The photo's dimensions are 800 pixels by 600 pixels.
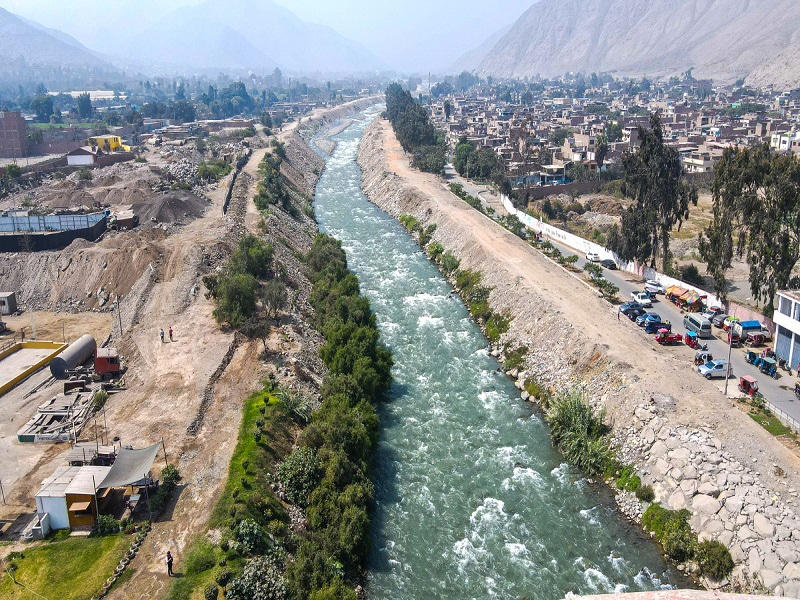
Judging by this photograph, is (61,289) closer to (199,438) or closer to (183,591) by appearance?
(199,438)

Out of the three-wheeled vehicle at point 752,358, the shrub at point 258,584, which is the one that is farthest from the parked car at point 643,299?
the shrub at point 258,584

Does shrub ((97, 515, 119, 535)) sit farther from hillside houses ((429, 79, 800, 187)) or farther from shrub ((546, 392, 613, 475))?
hillside houses ((429, 79, 800, 187))

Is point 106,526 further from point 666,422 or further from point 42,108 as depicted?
point 42,108

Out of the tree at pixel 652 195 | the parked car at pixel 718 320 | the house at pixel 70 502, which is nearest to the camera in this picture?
the house at pixel 70 502

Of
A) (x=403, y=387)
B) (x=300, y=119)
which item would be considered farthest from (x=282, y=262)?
(x=300, y=119)

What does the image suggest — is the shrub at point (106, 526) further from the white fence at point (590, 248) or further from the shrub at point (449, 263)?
the shrub at point (449, 263)

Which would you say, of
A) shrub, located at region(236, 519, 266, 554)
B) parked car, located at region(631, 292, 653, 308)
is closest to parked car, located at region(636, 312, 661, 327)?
parked car, located at region(631, 292, 653, 308)
